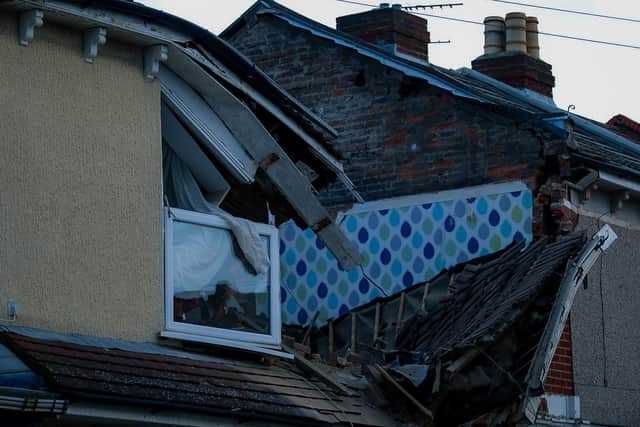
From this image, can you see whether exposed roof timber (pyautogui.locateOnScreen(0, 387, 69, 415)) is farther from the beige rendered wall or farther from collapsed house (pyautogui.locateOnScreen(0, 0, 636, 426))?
the beige rendered wall

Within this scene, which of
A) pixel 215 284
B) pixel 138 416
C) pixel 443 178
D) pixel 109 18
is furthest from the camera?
pixel 443 178


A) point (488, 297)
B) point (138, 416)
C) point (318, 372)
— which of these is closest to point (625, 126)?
point (488, 297)

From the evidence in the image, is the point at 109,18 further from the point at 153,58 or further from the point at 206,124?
the point at 206,124

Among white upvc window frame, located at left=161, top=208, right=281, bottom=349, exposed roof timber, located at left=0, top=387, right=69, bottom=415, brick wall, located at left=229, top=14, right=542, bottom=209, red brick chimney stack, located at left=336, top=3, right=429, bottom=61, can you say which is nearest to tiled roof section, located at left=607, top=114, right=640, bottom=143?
red brick chimney stack, located at left=336, top=3, right=429, bottom=61

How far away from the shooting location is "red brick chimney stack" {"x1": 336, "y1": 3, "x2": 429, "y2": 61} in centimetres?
2045

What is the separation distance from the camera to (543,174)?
56.1 feet

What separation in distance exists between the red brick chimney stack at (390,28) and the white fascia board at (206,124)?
7.34 meters

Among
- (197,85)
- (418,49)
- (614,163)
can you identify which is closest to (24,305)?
(197,85)

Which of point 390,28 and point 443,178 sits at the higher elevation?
point 390,28

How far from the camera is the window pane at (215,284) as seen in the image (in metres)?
12.4

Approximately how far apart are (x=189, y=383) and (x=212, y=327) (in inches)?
55.4

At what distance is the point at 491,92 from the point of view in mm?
20547

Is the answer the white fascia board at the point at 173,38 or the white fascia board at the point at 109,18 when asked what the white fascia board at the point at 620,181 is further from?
the white fascia board at the point at 109,18

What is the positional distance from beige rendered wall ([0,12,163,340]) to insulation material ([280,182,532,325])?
6085 millimetres
